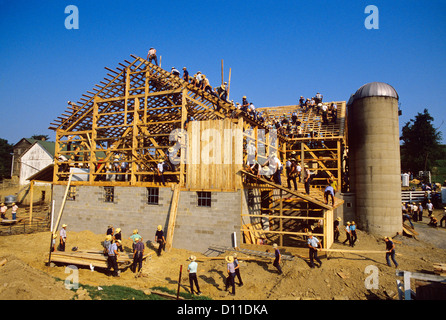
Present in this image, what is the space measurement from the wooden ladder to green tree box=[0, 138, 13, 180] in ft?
178

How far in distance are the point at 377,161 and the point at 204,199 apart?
1496 cm

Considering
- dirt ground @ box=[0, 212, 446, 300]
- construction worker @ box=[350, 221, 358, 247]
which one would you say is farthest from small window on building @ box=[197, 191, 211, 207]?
construction worker @ box=[350, 221, 358, 247]

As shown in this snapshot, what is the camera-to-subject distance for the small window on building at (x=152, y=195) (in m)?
18.5

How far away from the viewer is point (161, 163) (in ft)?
59.3

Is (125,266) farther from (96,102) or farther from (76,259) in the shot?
(96,102)

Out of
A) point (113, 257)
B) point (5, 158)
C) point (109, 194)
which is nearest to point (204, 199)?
point (113, 257)

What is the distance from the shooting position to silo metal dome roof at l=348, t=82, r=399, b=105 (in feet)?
75.9

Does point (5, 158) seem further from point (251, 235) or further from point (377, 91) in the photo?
point (377, 91)

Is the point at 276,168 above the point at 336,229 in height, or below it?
above

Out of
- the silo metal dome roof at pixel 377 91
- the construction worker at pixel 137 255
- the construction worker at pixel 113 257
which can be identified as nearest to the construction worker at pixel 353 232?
the silo metal dome roof at pixel 377 91

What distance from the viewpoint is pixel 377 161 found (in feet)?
73.4

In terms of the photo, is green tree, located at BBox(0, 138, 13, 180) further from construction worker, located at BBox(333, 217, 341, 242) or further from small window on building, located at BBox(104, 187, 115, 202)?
construction worker, located at BBox(333, 217, 341, 242)

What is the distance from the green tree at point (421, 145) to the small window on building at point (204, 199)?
4427 centimetres
